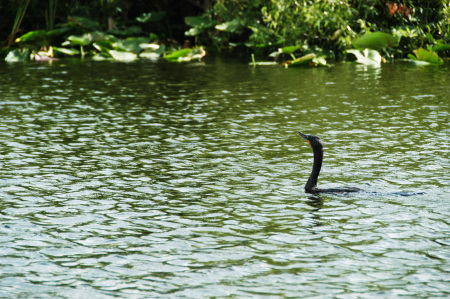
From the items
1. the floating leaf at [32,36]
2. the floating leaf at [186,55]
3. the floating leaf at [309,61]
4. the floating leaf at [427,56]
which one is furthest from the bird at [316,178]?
the floating leaf at [32,36]

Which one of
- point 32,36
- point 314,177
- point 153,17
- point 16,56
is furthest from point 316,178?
point 153,17

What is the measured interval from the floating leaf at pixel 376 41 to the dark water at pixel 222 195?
5.73m

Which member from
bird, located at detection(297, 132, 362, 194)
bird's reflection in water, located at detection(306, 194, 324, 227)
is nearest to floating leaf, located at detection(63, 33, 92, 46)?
bird, located at detection(297, 132, 362, 194)

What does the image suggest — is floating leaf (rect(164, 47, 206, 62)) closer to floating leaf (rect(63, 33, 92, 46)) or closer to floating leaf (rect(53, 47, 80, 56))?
floating leaf (rect(63, 33, 92, 46))

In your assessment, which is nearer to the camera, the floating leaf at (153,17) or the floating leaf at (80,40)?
the floating leaf at (80,40)

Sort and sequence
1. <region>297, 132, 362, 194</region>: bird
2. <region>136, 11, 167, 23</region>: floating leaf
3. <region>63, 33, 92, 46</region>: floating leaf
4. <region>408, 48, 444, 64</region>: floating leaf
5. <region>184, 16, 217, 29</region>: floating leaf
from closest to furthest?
<region>297, 132, 362, 194</region>: bird
<region>408, 48, 444, 64</region>: floating leaf
<region>63, 33, 92, 46</region>: floating leaf
<region>184, 16, 217, 29</region>: floating leaf
<region>136, 11, 167, 23</region>: floating leaf

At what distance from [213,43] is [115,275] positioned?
28.9 metres

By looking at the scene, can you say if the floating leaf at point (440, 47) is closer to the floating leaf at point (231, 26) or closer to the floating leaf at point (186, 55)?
the floating leaf at point (231, 26)

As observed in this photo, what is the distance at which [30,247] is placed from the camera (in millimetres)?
9203

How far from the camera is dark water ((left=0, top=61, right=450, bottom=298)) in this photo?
8.16 m

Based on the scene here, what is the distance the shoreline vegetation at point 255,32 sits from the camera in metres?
29.4

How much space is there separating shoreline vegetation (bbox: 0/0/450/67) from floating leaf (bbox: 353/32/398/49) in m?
0.04

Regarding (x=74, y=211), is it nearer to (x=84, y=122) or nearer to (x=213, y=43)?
(x=84, y=122)

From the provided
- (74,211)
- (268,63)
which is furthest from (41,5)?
(74,211)
